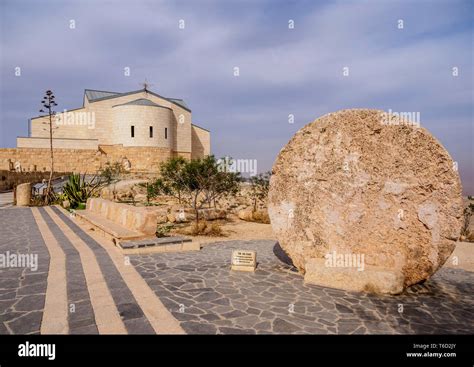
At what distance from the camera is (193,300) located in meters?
4.49

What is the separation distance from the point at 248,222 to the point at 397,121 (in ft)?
33.5

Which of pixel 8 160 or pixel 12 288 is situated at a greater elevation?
pixel 8 160

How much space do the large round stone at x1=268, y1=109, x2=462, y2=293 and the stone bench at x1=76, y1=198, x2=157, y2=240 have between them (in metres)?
4.00

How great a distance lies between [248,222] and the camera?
14742 mm

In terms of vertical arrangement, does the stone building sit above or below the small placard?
above

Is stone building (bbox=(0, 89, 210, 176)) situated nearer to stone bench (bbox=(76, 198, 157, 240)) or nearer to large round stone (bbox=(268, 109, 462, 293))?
stone bench (bbox=(76, 198, 157, 240))


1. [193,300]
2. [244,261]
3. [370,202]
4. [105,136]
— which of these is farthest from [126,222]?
[105,136]

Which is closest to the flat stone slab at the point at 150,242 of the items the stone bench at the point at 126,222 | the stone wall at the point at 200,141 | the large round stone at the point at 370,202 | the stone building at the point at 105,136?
the stone bench at the point at 126,222

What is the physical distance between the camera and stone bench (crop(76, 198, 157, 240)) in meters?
7.94

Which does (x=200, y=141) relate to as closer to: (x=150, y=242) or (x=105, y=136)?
(x=105, y=136)

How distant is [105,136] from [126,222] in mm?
32719

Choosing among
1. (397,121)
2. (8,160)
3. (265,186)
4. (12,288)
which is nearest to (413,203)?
(397,121)

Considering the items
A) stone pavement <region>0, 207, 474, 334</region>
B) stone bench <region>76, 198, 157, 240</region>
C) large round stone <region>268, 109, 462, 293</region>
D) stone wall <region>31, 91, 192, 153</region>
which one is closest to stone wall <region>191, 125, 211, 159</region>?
stone wall <region>31, 91, 192, 153</region>
